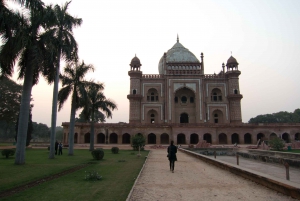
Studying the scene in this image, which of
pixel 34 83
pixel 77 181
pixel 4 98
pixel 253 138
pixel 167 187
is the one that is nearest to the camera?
pixel 167 187

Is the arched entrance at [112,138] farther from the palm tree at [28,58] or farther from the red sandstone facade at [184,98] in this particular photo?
the palm tree at [28,58]

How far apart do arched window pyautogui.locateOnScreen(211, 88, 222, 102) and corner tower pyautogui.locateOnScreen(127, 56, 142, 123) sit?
14.0m

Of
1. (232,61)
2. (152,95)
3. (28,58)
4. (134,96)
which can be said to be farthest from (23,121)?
(232,61)

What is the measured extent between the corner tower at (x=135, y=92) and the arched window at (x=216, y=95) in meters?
14.0

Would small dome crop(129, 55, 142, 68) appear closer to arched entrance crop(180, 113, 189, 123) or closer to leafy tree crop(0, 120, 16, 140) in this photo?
arched entrance crop(180, 113, 189, 123)

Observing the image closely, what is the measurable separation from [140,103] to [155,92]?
3985 millimetres

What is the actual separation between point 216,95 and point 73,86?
32.4 meters

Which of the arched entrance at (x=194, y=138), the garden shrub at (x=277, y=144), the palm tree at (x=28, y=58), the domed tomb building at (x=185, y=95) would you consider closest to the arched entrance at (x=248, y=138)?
the domed tomb building at (x=185, y=95)

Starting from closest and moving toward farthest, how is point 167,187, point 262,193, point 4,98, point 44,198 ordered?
point 44,198 < point 262,193 < point 167,187 < point 4,98

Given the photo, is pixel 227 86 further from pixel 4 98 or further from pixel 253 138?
pixel 4 98

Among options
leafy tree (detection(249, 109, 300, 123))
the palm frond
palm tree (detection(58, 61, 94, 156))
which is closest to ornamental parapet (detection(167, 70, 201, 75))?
palm tree (detection(58, 61, 94, 156))

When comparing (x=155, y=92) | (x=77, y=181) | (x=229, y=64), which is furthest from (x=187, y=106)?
(x=77, y=181)

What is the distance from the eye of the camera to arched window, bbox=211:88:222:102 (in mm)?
46509

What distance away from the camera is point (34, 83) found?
49.6ft
